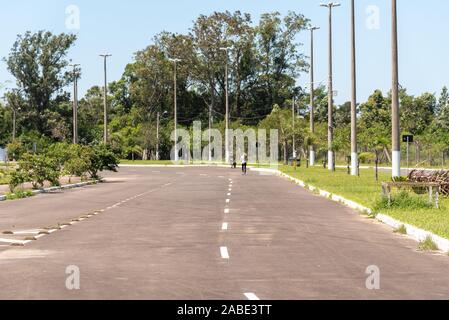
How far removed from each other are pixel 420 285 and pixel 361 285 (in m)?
0.86

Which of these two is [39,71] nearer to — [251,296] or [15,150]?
[15,150]

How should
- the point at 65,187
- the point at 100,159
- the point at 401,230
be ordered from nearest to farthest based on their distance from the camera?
the point at 401,230, the point at 65,187, the point at 100,159

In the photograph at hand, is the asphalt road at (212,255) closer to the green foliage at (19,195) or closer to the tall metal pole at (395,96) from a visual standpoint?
the tall metal pole at (395,96)

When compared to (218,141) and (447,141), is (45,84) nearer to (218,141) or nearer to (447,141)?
(218,141)

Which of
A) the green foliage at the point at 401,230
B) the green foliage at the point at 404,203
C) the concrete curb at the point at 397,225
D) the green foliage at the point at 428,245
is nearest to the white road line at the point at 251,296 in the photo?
the concrete curb at the point at 397,225

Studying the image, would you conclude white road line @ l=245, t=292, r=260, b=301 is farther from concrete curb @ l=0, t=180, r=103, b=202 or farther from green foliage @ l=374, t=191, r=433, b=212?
concrete curb @ l=0, t=180, r=103, b=202

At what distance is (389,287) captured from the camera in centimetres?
1159

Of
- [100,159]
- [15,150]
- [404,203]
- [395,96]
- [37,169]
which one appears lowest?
[404,203]

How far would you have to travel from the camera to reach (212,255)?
1523 cm

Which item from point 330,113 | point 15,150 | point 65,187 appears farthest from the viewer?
point 15,150

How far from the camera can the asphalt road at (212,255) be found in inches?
444

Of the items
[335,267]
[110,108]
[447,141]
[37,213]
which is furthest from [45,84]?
[335,267]

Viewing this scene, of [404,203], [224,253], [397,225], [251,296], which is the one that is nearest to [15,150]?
[404,203]
